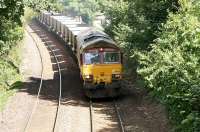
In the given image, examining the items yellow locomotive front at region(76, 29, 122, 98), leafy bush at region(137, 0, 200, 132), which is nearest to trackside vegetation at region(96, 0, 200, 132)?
leafy bush at region(137, 0, 200, 132)

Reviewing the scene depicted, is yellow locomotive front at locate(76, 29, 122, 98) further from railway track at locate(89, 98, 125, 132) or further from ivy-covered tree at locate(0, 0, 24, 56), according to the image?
ivy-covered tree at locate(0, 0, 24, 56)

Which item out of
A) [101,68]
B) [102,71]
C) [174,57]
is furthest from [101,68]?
[174,57]

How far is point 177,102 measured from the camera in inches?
594

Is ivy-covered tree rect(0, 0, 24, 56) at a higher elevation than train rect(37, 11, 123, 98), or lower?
higher

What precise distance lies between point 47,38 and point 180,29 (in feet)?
120

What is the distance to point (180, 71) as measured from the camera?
15070 millimetres

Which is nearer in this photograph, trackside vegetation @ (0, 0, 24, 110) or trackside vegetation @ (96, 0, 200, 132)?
trackside vegetation @ (96, 0, 200, 132)

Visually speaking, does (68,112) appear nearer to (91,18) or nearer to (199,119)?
(199,119)

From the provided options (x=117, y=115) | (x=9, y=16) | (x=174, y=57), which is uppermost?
(x=9, y=16)

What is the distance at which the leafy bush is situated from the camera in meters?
13.9

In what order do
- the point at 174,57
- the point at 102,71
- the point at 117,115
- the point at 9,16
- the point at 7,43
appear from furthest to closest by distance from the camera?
the point at 7,43 < the point at 9,16 < the point at 102,71 < the point at 117,115 < the point at 174,57

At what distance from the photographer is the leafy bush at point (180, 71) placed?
13.9 metres

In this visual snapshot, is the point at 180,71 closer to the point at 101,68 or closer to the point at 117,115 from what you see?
the point at 117,115

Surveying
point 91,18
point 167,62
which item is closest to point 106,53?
point 167,62
